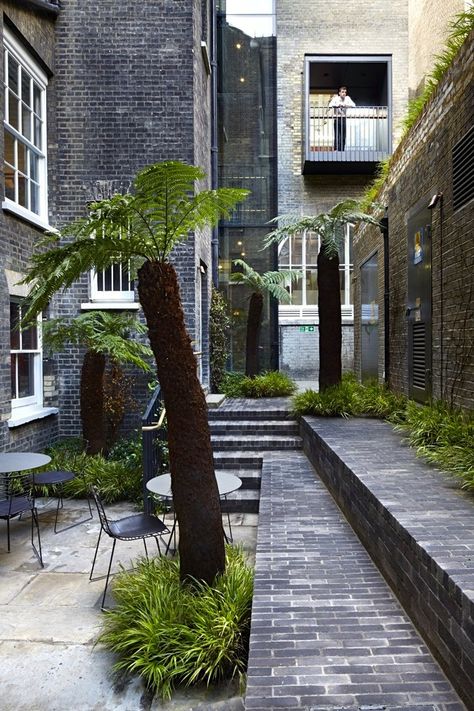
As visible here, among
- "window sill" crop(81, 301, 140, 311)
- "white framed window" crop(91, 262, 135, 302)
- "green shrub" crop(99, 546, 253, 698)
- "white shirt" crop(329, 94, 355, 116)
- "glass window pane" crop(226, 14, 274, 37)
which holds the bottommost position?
"green shrub" crop(99, 546, 253, 698)

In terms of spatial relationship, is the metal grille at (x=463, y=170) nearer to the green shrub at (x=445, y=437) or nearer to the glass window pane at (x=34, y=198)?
the green shrub at (x=445, y=437)

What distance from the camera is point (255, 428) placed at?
8.59 meters

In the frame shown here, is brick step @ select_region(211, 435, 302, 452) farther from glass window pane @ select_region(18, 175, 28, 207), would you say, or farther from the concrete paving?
glass window pane @ select_region(18, 175, 28, 207)

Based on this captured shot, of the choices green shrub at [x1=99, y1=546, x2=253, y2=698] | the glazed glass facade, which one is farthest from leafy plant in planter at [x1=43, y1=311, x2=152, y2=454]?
the glazed glass facade

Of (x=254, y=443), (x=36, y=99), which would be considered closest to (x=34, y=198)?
(x=36, y=99)

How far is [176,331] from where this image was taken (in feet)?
12.0

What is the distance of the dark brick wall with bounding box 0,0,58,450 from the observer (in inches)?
282

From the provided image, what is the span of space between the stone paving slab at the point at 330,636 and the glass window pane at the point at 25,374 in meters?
5.33

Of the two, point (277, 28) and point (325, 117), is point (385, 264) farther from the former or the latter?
point (277, 28)

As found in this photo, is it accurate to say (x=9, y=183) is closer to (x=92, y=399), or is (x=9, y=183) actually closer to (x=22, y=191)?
(x=22, y=191)

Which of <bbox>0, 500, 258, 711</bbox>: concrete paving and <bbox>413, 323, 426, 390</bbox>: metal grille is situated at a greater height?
<bbox>413, 323, 426, 390</bbox>: metal grille

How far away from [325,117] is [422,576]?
15.9m

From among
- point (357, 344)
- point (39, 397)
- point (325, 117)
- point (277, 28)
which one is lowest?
point (39, 397)

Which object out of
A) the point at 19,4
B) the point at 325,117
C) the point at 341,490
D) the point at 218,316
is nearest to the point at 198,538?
the point at 341,490
